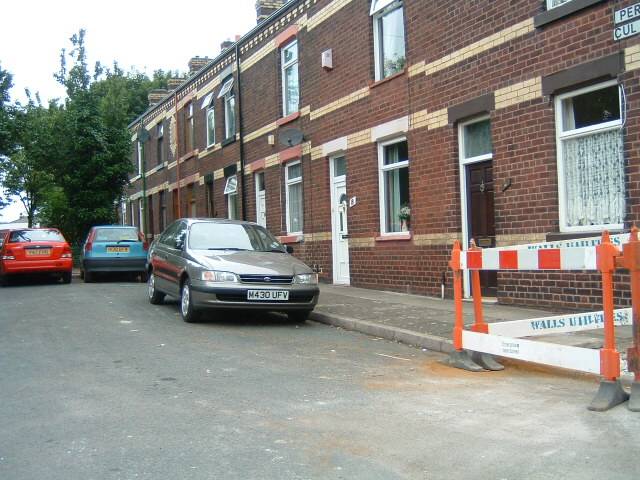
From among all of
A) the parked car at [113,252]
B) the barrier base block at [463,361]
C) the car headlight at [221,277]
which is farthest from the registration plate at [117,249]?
the barrier base block at [463,361]

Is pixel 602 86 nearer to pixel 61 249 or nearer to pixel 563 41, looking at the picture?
pixel 563 41

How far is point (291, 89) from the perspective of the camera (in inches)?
754

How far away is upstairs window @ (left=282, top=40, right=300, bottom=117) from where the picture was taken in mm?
18719

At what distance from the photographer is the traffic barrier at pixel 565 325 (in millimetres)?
5617

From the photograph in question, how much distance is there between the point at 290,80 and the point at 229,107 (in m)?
4.89

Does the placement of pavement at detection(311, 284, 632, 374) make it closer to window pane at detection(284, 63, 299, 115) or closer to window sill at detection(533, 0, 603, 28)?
window sill at detection(533, 0, 603, 28)

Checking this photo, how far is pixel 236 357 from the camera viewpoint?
309 inches

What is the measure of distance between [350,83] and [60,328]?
860 centimetres

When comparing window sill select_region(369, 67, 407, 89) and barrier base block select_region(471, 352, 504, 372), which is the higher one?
window sill select_region(369, 67, 407, 89)

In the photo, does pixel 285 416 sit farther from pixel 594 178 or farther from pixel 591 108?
pixel 591 108

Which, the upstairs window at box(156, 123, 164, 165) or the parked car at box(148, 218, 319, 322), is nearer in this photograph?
the parked car at box(148, 218, 319, 322)

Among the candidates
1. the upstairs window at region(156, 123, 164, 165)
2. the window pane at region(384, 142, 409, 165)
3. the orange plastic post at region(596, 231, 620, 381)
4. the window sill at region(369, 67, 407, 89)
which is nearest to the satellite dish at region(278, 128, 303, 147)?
the window sill at region(369, 67, 407, 89)

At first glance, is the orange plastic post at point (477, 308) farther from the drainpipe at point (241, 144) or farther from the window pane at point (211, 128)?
Result: the window pane at point (211, 128)

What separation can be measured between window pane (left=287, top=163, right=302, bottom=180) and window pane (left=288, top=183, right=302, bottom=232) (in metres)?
0.24
